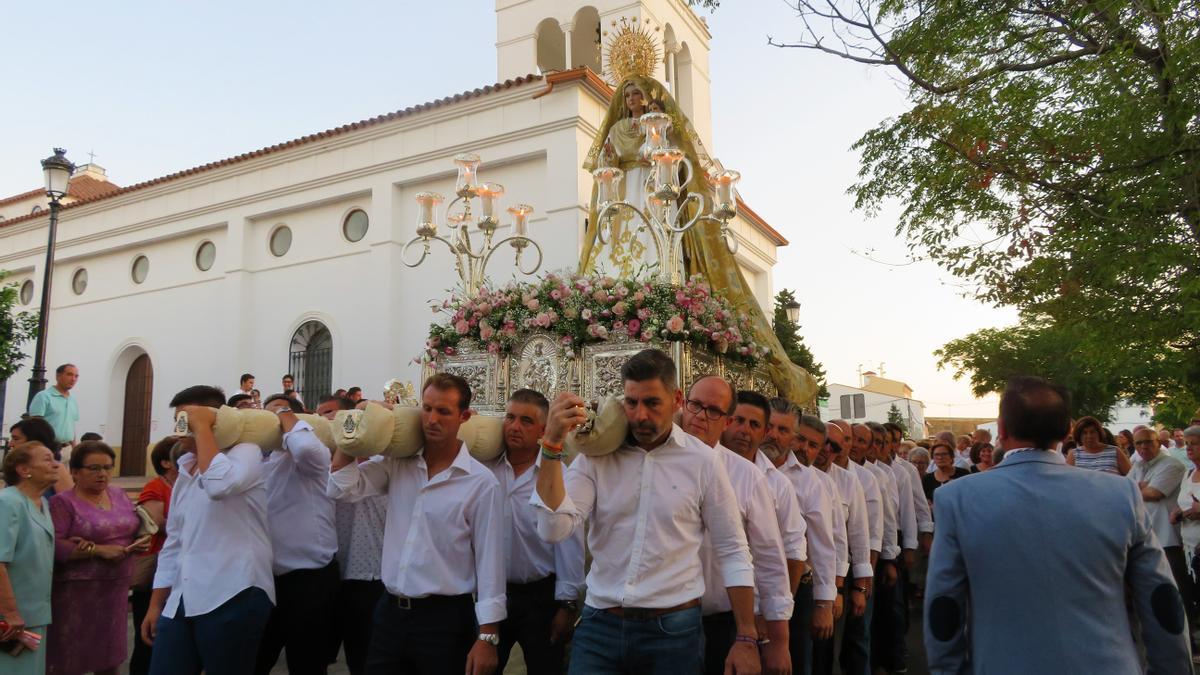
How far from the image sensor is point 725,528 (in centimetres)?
316

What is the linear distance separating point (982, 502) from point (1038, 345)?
3291 centimetres

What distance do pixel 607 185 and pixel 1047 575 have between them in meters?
7.85

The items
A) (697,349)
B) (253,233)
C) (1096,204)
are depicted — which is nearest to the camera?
(1096,204)

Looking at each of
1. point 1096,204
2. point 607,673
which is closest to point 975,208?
point 1096,204

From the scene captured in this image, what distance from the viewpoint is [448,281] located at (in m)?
17.6

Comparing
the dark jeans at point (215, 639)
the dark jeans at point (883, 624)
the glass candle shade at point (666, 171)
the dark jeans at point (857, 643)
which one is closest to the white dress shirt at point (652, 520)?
the dark jeans at point (215, 639)

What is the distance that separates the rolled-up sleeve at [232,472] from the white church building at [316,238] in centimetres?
1269

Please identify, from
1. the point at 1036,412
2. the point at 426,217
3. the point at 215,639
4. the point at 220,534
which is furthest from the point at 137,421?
the point at 1036,412

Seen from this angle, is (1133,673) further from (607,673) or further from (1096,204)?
(1096,204)

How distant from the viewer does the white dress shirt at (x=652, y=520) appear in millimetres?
3037

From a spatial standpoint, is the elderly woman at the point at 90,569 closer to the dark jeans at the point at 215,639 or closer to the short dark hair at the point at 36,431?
the short dark hair at the point at 36,431

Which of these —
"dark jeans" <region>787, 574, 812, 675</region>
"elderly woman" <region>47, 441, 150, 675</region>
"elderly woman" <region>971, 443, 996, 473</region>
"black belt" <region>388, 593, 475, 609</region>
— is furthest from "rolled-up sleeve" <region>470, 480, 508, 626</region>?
"elderly woman" <region>971, 443, 996, 473</region>

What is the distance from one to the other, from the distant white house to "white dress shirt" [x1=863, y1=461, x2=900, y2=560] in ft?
122

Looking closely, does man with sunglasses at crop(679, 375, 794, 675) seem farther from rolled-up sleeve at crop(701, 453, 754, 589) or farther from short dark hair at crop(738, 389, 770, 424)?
short dark hair at crop(738, 389, 770, 424)
